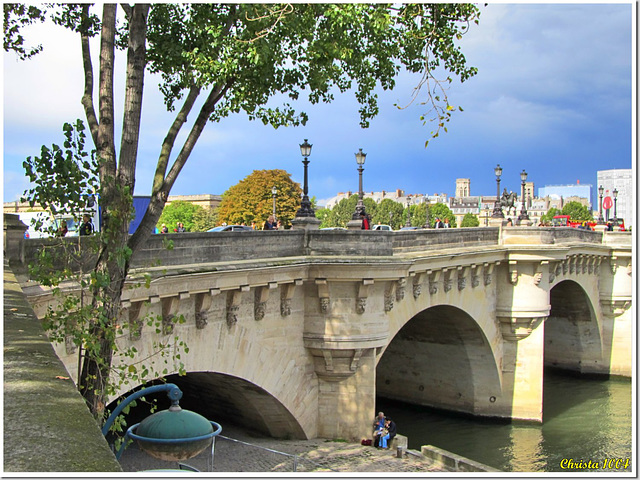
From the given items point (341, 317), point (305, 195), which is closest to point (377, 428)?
point (341, 317)

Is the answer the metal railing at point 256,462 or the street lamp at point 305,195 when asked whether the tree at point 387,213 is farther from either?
the metal railing at point 256,462

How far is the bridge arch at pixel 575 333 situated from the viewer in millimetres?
38844

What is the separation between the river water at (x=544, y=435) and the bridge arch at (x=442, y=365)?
0.62 metres

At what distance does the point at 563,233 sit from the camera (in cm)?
3219

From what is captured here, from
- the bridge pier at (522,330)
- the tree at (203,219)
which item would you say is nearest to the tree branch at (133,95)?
the bridge pier at (522,330)

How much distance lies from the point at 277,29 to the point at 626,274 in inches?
1360

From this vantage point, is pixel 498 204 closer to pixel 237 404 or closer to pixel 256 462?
pixel 237 404

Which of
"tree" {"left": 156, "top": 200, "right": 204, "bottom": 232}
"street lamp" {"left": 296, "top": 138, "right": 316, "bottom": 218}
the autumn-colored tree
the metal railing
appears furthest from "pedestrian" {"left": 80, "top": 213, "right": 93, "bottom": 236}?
"tree" {"left": 156, "top": 200, "right": 204, "bottom": 232}

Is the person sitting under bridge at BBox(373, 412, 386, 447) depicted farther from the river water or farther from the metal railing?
the river water

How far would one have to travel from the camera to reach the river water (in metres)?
24.1

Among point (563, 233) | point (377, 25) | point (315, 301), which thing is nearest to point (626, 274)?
point (563, 233)

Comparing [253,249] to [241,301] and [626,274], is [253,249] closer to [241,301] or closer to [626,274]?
[241,301]

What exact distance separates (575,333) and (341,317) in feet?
88.1
